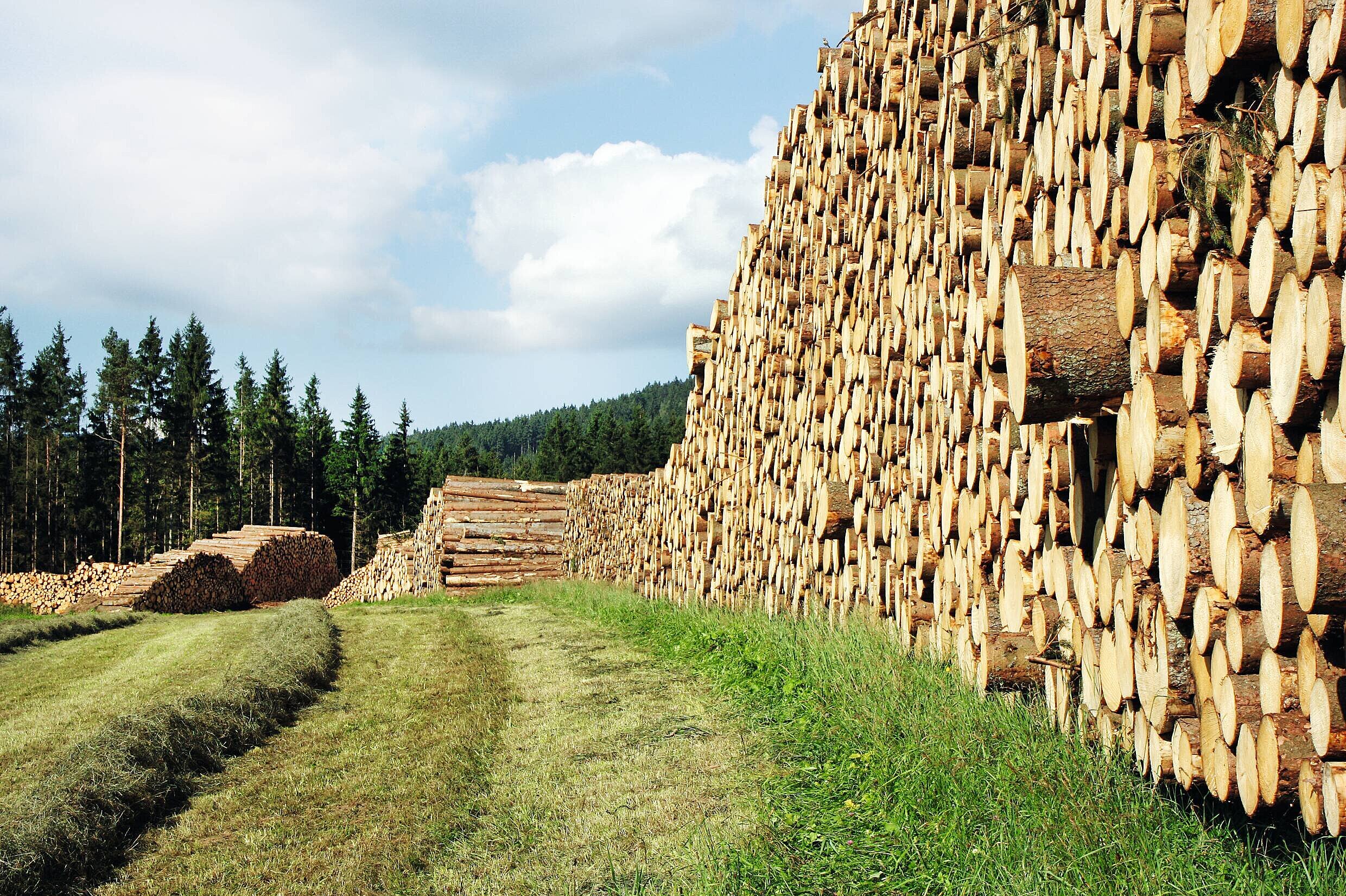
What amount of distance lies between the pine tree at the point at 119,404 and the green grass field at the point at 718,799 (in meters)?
49.0

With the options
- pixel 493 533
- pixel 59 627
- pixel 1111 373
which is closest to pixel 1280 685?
pixel 1111 373

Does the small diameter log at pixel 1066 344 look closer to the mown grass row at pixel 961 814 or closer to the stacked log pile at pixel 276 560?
the mown grass row at pixel 961 814

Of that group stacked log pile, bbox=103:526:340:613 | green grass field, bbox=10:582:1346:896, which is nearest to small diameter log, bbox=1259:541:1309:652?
green grass field, bbox=10:582:1346:896

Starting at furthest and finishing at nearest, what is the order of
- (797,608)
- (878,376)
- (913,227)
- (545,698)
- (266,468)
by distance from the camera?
1. (266,468)
2. (797,608)
3. (545,698)
4. (878,376)
5. (913,227)

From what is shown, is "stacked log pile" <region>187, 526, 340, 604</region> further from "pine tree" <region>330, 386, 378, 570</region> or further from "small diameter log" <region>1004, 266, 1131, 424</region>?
"pine tree" <region>330, 386, 378, 570</region>

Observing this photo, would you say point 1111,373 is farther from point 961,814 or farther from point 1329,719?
point 961,814

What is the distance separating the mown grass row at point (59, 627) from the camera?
10.4 m

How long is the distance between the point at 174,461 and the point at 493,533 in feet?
150

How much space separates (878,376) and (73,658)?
927 centimetres

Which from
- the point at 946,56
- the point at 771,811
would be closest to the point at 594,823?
the point at 771,811

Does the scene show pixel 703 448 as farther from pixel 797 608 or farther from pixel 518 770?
pixel 518 770

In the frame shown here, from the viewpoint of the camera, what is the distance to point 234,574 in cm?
2077

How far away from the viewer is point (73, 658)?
982 cm

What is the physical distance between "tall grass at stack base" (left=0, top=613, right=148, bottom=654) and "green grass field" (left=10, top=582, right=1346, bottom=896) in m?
4.68
